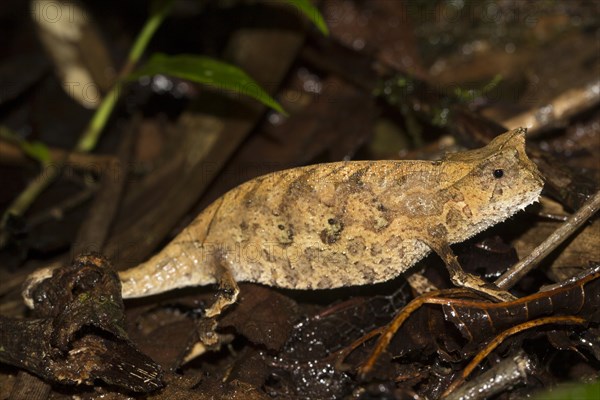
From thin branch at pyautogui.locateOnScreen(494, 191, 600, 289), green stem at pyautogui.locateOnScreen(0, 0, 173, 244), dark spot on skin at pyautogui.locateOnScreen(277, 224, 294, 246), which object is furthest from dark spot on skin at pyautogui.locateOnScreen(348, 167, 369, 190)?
green stem at pyautogui.locateOnScreen(0, 0, 173, 244)

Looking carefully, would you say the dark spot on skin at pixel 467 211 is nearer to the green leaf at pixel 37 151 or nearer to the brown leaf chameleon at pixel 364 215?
the brown leaf chameleon at pixel 364 215

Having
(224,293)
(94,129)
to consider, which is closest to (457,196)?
(224,293)

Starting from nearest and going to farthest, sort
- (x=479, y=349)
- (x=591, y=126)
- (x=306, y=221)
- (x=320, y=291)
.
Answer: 1. (x=479, y=349)
2. (x=306, y=221)
3. (x=320, y=291)
4. (x=591, y=126)

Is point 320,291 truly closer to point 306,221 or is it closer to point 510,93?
point 306,221

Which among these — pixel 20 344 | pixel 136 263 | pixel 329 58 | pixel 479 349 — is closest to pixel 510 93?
pixel 329 58

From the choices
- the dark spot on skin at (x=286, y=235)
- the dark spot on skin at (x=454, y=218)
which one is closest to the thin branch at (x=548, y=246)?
the dark spot on skin at (x=454, y=218)

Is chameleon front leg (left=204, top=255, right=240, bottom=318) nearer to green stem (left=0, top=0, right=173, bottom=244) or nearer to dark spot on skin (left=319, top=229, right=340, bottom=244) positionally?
dark spot on skin (left=319, top=229, right=340, bottom=244)
